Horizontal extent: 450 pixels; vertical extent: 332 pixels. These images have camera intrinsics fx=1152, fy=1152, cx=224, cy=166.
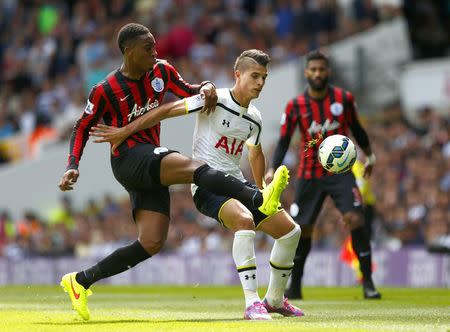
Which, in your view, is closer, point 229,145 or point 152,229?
point 152,229

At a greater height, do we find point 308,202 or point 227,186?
point 308,202

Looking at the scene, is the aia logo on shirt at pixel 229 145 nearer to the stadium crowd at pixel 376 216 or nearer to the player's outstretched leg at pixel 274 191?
the player's outstretched leg at pixel 274 191

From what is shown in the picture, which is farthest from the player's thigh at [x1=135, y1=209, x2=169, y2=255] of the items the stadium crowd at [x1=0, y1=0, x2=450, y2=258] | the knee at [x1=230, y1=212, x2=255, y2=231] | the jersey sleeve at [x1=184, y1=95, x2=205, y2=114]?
the stadium crowd at [x1=0, y1=0, x2=450, y2=258]

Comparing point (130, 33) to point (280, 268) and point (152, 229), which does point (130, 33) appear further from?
point (280, 268)

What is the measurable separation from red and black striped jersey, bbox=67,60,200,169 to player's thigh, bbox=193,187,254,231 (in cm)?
59

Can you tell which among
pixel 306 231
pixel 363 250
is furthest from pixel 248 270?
pixel 363 250

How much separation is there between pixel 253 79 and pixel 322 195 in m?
3.19

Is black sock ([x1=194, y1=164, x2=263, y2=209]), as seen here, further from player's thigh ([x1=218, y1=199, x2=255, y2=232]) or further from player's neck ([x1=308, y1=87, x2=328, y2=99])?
player's neck ([x1=308, y1=87, x2=328, y2=99])

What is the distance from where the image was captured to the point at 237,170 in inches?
362

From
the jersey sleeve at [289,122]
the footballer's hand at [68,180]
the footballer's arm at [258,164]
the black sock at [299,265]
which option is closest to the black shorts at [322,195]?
the black sock at [299,265]

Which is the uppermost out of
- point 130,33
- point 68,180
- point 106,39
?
point 106,39

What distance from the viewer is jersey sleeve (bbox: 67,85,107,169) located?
8.97 meters

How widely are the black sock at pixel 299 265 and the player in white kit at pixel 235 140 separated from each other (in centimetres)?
287

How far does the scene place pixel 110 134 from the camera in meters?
8.89
